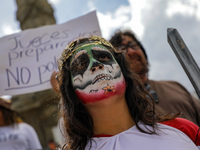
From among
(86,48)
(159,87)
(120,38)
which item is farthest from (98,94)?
(120,38)

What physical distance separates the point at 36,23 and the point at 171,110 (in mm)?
8935

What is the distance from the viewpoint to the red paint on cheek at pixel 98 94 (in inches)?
57.2

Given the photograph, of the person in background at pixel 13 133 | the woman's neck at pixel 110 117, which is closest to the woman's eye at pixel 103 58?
the woman's neck at pixel 110 117

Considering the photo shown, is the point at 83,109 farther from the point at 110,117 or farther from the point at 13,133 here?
the point at 13,133

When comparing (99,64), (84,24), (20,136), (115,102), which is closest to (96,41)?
(99,64)

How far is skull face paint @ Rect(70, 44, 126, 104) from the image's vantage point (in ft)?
4.81

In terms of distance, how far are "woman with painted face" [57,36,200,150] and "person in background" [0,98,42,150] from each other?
163 centimetres

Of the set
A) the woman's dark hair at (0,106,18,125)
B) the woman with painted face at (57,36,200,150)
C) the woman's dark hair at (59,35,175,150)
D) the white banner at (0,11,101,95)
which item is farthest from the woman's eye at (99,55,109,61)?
the woman's dark hair at (0,106,18,125)

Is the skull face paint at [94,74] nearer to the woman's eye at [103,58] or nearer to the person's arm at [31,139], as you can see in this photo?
the woman's eye at [103,58]

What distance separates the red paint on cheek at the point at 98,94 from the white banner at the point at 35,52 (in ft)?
3.96

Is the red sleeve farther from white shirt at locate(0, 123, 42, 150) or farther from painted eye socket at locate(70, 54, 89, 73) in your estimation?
white shirt at locate(0, 123, 42, 150)

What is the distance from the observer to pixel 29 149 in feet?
10.2

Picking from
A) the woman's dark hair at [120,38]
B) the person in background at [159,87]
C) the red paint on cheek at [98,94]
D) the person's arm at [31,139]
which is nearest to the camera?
the red paint on cheek at [98,94]

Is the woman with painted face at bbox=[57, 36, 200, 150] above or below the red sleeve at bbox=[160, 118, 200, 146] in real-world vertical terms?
above
